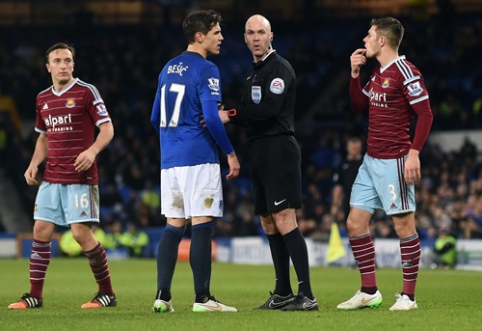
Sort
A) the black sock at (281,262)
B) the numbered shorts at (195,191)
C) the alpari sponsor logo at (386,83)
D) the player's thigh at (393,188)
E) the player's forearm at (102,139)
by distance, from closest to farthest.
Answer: the numbered shorts at (195,191)
the player's thigh at (393,188)
the alpari sponsor logo at (386,83)
the black sock at (281,262)
the player's forearm at (102,139)

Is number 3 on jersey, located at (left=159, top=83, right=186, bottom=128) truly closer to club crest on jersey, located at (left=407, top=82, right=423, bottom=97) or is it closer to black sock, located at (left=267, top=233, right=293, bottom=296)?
black sock, located at (left=267, top=233, right=293, bottom=296)

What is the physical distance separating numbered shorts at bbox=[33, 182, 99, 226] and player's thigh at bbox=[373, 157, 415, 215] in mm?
2850

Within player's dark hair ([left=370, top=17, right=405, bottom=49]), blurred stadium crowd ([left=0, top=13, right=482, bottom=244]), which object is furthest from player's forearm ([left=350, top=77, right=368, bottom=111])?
blurred stadium crowd ([left=0, top=13, right=482, bottom=244])

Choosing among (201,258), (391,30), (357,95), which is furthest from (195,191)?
(391,30)

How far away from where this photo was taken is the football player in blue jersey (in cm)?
852

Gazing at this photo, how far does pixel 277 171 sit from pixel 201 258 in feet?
3.32

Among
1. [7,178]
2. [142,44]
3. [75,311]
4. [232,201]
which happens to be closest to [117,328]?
[75,311]

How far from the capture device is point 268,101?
8.71m

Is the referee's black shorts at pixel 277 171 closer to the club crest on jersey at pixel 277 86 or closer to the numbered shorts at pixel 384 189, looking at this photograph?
the club crest on jersey at pixel 277 86

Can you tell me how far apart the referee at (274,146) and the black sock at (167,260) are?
820 millimetres

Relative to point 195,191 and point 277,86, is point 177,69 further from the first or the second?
point 195,191

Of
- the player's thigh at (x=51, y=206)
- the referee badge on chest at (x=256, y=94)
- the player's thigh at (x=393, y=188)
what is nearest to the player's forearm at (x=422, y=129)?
the player's thigh at (x=393, y=188)

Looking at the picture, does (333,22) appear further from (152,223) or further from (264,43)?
(264,43)

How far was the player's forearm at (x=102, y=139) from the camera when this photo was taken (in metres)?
9.50
